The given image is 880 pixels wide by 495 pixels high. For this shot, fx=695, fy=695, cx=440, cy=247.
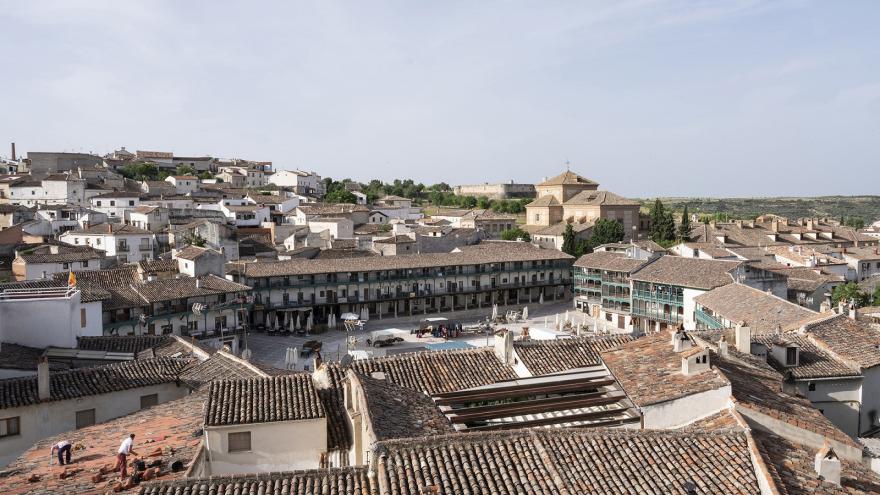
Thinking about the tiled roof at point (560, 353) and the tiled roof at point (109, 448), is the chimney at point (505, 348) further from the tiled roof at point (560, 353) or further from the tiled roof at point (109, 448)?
the tiled roof at point (109, 448)

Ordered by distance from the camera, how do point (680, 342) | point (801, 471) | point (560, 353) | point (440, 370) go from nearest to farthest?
point (801, 471), point (680, 342), point (440, 370), point (560, 353)

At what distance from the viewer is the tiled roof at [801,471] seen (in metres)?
11.9

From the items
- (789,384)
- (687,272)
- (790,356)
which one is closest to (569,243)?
(687,272)

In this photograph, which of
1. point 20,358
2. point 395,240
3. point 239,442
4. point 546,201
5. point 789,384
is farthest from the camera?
point 546,201

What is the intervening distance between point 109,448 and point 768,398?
50.7 feet

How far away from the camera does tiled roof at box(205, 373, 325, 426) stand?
14.8m

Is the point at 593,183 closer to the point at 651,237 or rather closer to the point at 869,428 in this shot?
the point at 651,237

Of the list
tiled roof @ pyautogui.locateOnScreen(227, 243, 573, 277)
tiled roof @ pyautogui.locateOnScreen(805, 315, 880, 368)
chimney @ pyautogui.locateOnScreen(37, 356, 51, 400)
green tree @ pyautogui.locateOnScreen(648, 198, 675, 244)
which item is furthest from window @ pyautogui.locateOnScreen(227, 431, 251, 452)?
green tree @ pyautogui.locateOnScreen(648, 198, 675, 244)

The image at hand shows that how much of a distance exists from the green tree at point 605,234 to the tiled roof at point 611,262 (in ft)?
59.5

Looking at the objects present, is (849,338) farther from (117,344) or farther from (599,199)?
(599,199)

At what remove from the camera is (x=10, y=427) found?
19.0 m

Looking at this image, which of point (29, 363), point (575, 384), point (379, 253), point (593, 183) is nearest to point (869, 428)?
point (575, 384)

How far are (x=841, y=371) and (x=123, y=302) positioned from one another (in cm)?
3653

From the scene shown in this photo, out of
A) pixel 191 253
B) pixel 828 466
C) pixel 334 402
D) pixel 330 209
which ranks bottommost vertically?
pixel 334 402
